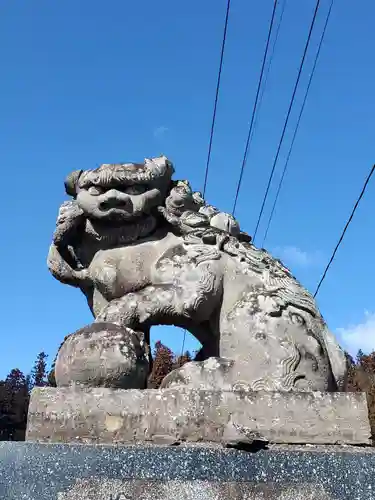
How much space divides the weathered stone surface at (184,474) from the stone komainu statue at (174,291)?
16.9 inches

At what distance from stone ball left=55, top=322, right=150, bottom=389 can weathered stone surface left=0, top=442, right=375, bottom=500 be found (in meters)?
0.39

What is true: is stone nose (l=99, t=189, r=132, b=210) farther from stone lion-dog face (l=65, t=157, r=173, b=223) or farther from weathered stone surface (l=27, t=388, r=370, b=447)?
weathered stone surface (l=27, t=388, r=370, b=447)

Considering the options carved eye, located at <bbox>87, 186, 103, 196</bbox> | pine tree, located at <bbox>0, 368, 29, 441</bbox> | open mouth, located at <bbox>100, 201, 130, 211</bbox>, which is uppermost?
pine tree, located at <bbox>0, 368, 29, 441</bbox>

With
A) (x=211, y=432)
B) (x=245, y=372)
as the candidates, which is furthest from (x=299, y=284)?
(x=211, y=432)

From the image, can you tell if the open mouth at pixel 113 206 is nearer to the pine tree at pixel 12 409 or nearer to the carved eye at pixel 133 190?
the carved eye at pixel 133 190

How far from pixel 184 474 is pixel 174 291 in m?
1.01

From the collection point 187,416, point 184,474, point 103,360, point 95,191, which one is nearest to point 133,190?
point 95,191

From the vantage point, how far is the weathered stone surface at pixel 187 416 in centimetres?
206

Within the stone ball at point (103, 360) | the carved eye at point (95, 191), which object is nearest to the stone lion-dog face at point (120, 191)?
the carved eye at point (95, 191)

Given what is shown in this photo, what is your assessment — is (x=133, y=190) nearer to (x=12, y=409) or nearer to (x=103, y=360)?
(x=103, y=360)

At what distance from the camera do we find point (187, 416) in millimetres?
2078

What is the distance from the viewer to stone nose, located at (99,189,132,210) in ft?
9.48

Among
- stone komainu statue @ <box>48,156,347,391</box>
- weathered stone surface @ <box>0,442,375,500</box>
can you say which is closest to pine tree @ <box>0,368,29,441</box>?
stone komainu statue @ <box>48,156,347,391</box>

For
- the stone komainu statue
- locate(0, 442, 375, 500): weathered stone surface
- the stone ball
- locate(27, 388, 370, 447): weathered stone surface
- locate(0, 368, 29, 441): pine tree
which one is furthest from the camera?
locate(0, 368, 29, 441): pine tree
